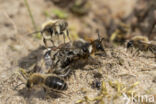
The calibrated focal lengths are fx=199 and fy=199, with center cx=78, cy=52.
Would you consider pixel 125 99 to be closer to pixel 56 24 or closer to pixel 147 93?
pixel 147 93

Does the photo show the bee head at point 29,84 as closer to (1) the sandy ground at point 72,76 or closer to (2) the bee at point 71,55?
(1) the sandy ground at point 72,76

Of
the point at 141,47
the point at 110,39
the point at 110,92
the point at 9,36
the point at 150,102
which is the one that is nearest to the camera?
the point at 150,102

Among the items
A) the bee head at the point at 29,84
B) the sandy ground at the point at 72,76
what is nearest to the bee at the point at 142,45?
the sandy ground at the point at 72,76

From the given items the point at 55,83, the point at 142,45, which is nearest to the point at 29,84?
the point at 55,83

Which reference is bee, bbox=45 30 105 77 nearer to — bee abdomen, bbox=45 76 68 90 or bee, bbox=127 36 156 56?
bee abdomen, bbox=45 76 68 90

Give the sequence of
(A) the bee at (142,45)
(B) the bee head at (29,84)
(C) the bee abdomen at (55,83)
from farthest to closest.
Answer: (A) the bee at (142,45) < (B) the bee head at (29,84) < (C) the bee abdomen at (55,83)

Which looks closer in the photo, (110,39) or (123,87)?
(123,87)

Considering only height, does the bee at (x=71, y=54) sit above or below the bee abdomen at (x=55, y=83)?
above

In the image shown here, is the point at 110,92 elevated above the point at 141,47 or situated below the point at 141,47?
below

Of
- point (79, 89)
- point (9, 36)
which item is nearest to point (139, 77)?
point (79, 89)
